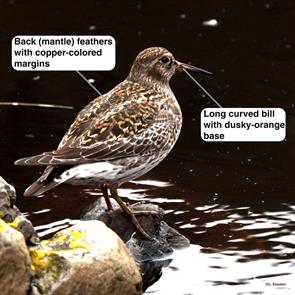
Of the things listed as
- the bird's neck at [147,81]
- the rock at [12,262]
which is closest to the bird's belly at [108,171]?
the bird's neck at [147,81]

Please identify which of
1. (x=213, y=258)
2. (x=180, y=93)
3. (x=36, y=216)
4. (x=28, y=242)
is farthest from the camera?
(x=180, y=93)

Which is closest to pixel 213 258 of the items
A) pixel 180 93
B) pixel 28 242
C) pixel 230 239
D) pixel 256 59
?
pixel 230 239

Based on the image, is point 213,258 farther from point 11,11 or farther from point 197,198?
point 11,11

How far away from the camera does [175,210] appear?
470 inches

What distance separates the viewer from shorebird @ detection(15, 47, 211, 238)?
9.99 meters

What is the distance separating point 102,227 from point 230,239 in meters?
2.36

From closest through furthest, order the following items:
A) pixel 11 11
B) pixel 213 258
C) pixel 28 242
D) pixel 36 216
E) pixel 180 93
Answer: pixel 28 242 < pixel 213 258 < pixel 36 216 < pixel 180 93 < pixel 11 11

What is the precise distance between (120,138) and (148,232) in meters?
1.09

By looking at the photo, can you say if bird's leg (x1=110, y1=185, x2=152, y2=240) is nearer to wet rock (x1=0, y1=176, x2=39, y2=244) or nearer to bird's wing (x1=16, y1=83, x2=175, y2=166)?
bird's wing (x1=16, y1=83, x2=175, y2=166)

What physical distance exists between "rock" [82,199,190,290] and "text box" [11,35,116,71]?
201 cm

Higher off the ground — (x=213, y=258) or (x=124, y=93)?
(x=124, y=93)

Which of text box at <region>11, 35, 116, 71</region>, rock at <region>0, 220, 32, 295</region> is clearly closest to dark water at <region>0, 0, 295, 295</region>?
text box at <region>11, 35, 116, 71</region>

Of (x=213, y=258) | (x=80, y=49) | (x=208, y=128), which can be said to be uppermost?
(x=80, y=49)

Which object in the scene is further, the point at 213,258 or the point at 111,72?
the point at 111,72
